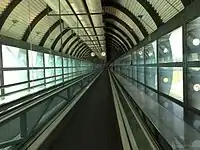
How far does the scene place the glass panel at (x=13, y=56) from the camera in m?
10.9

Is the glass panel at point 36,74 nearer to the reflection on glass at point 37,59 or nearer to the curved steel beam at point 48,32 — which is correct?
the reflection on glass at point 37,59

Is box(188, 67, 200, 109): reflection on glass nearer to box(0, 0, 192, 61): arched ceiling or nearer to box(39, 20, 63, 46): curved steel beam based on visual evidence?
box(0, 0, 192, 61): arched ceiling

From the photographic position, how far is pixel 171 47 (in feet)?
27.2

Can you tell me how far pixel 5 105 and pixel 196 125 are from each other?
4314mm

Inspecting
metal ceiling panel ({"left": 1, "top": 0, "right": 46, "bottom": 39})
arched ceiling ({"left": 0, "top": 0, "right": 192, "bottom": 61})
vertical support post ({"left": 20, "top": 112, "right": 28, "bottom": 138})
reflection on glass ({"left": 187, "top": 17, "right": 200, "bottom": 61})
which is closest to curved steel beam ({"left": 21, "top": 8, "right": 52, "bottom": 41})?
arched ceiling ({"left": 0, "top": 0, "right": 192, "bottom": 61})

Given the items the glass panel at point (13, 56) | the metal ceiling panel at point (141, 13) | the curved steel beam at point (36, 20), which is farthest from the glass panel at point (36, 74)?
the metal ceiling panel at point (141, 13)

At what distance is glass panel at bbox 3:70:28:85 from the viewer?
11227mm

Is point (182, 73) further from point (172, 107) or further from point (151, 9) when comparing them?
point (151, 9)

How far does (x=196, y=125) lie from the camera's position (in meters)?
5.98

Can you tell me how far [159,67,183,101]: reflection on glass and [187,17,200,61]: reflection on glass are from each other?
2.44 feet

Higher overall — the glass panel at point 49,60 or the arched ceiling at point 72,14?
the arched ceiling at point 72,14

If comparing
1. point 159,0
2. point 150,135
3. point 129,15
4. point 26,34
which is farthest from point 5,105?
point 129,15

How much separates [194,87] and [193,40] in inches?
37.0

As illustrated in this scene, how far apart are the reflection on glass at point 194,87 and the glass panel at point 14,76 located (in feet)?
22.4
